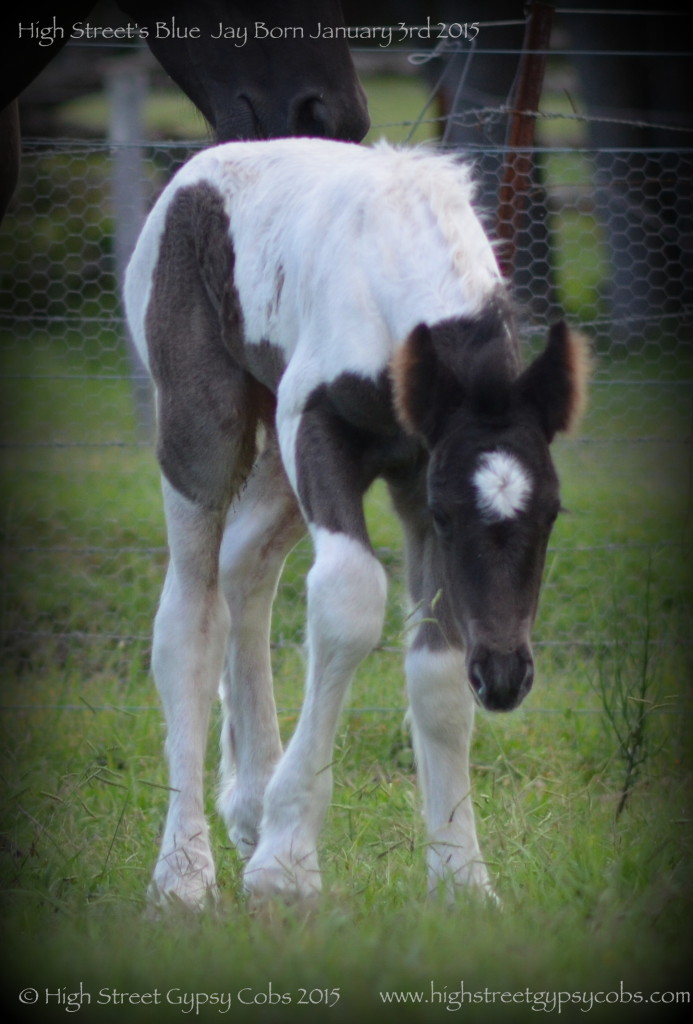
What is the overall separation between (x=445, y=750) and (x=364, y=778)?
1326 millimetres

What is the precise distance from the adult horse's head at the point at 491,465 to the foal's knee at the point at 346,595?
0.58 ft

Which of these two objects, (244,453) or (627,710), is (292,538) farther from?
(627,710)

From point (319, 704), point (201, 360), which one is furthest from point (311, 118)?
point (319, 704)

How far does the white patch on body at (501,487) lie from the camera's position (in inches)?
104

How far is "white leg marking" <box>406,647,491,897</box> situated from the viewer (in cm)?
306

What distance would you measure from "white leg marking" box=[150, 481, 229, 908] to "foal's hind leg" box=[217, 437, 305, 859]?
17cm

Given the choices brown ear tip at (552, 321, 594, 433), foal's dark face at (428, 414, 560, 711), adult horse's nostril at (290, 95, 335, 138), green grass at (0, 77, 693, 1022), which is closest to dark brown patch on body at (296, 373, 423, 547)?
foal's dark face at (428, 414, 560, 711)

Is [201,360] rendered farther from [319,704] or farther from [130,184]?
[130,184]

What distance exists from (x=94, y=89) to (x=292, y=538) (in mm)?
12629

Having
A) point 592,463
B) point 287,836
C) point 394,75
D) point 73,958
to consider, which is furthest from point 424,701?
point 394,75

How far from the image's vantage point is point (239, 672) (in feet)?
12.4

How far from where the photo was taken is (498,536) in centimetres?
266

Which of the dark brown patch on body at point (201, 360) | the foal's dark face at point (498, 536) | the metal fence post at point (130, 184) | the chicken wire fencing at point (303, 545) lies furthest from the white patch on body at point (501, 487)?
the metal fence post at point (130, 184)

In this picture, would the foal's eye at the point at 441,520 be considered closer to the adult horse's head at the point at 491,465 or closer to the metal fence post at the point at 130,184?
the adult horse's head at the point at 491,465
